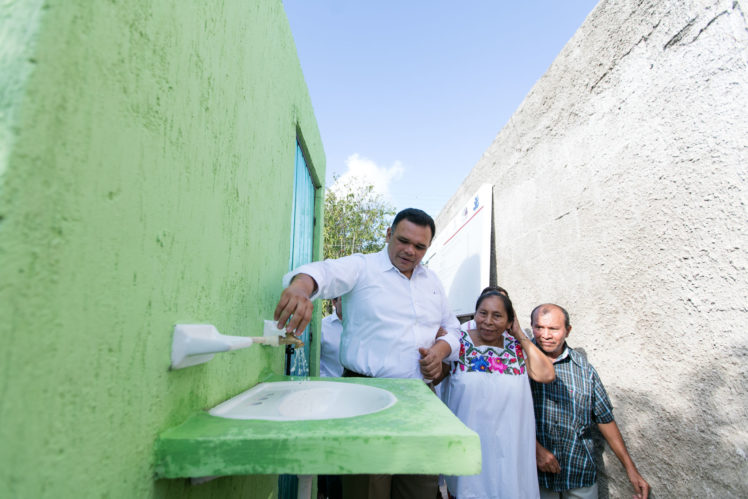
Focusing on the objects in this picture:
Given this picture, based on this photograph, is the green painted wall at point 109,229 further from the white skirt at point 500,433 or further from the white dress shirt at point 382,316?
the white skirt at point 500,433

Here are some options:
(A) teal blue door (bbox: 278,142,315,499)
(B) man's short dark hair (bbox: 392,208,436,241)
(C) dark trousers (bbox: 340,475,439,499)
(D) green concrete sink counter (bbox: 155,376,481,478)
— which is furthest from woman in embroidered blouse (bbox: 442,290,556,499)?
(D) green concrete sink counter (bbox: 155,376,481,478)

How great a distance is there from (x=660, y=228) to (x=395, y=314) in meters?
1.42

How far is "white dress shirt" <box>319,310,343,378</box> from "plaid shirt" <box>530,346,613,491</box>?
68.4 inches

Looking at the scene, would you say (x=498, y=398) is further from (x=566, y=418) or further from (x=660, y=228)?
(x=660, y=228)

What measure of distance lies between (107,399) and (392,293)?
1.66 metres

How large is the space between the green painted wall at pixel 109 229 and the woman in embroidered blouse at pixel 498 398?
168 cm

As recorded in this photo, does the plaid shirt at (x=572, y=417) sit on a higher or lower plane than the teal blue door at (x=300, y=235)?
lower

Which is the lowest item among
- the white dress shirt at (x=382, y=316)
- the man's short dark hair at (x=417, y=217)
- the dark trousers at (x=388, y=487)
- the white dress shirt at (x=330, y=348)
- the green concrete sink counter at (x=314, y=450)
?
the dark trousers at (x=388, y=487)

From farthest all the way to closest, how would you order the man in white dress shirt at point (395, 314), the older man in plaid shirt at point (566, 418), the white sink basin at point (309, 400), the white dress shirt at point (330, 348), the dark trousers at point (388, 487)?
the white dress shirt at point (330, 348) < the older man in plaid shirt at point (566, 418) < the man in white dress shirt at point (395, 314) < the dark trousers at point (388, 487) < the white sink basin at point (309, 400)

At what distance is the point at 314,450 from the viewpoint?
2.66 feet

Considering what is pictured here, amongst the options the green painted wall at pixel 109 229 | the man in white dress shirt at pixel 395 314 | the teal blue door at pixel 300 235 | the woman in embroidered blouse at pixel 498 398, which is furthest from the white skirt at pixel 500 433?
the green painted wall at pixel 109 229

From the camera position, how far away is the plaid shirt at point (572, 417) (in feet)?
7.59

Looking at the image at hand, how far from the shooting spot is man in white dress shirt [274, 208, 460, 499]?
6.66 feet

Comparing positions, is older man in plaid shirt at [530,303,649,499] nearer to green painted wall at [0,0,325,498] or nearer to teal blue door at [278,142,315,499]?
teal blue door at [278,142,315,499]
